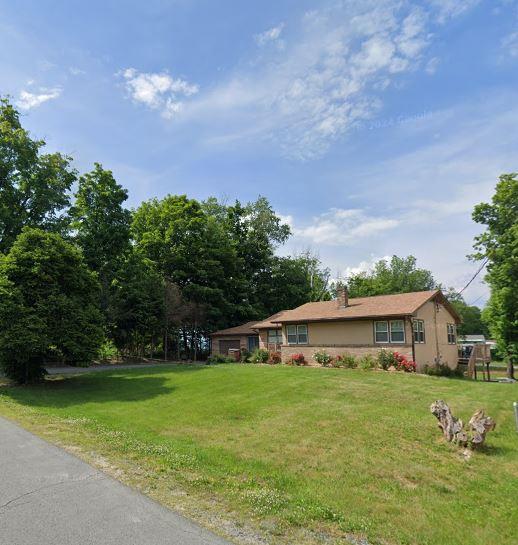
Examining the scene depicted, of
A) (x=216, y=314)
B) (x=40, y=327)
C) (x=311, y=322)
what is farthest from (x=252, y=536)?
(x=216, y=314)

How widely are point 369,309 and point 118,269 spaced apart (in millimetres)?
21559

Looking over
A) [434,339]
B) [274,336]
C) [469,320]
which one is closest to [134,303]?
[274,336]

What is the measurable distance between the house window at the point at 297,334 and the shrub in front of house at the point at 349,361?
11.4ft

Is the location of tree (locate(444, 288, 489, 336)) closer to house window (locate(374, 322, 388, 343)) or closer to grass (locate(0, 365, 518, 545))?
house window (locate(374, 322, 388, 343))

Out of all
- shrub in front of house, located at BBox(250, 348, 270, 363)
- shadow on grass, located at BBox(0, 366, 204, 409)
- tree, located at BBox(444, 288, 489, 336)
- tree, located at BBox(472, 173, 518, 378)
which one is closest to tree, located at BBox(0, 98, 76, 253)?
shadow on grass, located at BBox(0, 366, 204, 409)

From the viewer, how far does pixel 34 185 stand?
26.8 metres

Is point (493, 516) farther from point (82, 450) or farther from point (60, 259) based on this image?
point (60, 259)

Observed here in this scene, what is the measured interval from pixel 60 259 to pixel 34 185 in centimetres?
1107

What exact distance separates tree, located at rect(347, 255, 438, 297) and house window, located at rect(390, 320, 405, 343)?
3985 cm

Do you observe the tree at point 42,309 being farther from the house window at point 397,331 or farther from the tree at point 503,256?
the tree at point 503,256

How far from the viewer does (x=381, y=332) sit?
22859 millimetres

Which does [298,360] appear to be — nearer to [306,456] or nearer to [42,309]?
[42,309]

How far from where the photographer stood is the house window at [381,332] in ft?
74.4

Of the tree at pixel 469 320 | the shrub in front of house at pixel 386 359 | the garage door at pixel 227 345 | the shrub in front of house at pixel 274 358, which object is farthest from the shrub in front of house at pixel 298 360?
the tree at pixel 469 320
